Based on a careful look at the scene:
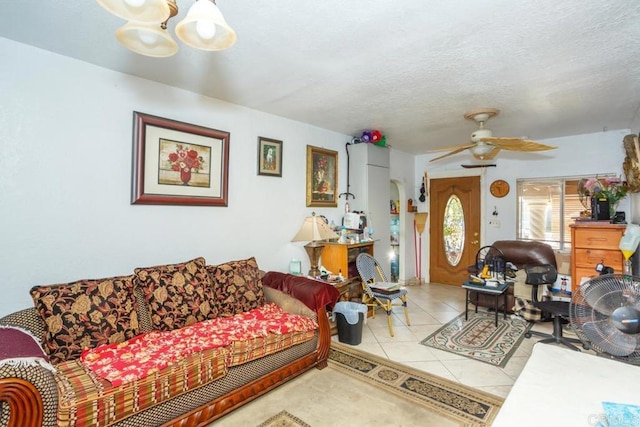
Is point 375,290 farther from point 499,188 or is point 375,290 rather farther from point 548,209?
point 548,209

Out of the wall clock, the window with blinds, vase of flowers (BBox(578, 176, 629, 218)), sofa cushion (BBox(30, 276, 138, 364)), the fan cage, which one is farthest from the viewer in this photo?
the wall clock

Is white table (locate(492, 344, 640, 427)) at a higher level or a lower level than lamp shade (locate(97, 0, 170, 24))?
lower

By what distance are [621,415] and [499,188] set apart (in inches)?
195

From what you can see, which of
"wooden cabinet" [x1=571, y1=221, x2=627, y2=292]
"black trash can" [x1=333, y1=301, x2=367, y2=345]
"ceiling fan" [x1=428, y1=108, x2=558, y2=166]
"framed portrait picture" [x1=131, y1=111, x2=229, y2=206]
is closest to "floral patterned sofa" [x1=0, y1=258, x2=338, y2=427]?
"black trash can" [x1=333, y1=301, x2=367, y2=345]

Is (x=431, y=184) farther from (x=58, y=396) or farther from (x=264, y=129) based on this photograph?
(x=58, y=396)

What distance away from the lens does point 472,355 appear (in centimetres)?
301

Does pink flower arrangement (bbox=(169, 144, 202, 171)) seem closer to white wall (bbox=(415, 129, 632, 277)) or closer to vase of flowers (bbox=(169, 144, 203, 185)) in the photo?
vase of flowers (bbox=(169, 144, 203, 185))

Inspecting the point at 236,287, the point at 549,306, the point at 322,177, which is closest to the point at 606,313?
the point at 549,306

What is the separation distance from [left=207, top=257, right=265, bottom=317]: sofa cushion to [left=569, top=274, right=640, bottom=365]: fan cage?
7.61 feet

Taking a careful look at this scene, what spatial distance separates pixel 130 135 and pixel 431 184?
201 inches

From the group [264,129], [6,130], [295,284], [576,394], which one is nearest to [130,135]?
[6,130]

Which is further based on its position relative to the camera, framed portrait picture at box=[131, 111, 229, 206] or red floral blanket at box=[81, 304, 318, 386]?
framed portrait picture at box=[131, 111, 229, 206]

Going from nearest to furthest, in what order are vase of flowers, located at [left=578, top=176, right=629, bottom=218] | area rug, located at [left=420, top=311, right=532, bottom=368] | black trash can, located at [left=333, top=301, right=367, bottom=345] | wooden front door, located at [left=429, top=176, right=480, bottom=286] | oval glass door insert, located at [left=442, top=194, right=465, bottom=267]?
area rug, located at [left=420, top=311, right=532, bottom=368]
black trash can, located at [left=333, top=301, right=367, bottom=345]
vase of flowers, located at [left=578, top=176, right=629, bottom=218]
wooden front door, located at [left=429, top=176, right=480, bottom=286]
oval glass door insert, located at [left=442, top=194, right=465, bottom=267]

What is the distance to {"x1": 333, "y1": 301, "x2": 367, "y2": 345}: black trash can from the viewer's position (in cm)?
324
